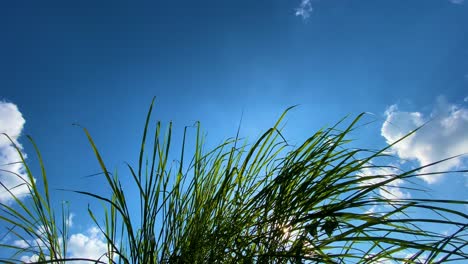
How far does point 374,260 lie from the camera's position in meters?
0.98

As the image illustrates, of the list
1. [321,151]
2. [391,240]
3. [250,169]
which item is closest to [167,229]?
[250,169]

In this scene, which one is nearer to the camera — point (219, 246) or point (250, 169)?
point (219, 246)

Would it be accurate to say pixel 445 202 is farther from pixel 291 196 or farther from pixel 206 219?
pixel 206 219

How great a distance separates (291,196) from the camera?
999mm

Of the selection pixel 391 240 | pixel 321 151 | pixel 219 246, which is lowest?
pixel 391 240

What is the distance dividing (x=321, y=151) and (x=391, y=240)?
46 centimetres

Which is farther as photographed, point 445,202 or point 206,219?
point 206,219

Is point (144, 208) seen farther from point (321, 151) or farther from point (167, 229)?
point (321, 151)

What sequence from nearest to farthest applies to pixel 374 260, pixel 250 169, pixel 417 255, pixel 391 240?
pixel 391 240 < pixel 417 255 < pixel 374 260 < pixel 250 169

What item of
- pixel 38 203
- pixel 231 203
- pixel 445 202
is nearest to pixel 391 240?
pixel 445 202

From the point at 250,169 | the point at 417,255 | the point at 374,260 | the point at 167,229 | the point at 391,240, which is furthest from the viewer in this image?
the point at 250,169

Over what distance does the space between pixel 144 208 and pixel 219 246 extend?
0.71ft

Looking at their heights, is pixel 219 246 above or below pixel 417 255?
above

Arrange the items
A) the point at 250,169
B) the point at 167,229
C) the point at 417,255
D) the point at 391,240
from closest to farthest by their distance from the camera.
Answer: the point at 391,240, the point at 417,255, the point at 167,229, the point at 250,169
